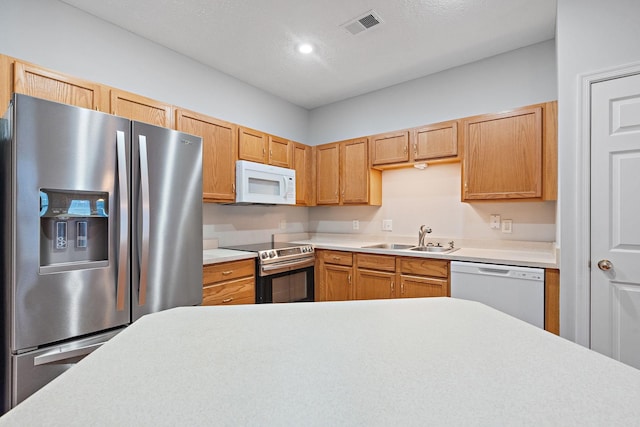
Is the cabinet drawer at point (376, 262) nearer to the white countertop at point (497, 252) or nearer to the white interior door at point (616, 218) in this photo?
the white countertop at point (497, 252)

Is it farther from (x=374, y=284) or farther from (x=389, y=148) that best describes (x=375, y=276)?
(x=389, y=148)

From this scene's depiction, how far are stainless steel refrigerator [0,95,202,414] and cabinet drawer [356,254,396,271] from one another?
161 centimetres

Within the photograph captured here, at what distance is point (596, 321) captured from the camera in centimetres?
187

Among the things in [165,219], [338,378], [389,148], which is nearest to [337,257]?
[389,148]

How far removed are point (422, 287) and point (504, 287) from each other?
609mm

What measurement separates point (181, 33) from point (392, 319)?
2701 mm

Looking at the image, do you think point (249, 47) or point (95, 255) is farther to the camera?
point (249, 47)

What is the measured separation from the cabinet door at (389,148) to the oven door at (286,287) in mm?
1379

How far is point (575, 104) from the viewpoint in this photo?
1.93 m

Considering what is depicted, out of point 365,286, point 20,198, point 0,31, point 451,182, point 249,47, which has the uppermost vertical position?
point 249,47

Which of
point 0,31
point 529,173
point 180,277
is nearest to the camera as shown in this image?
point 0,31

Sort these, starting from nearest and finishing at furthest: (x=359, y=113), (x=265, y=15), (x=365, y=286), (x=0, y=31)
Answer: (x=0, y=31)
(x=265, y=15)
(x=365, y=286)
(x=359, y=113)

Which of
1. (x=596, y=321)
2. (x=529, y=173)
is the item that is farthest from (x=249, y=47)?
(x=596, y=321)

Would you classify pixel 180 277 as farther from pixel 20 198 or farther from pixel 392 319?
pixel 392 319
